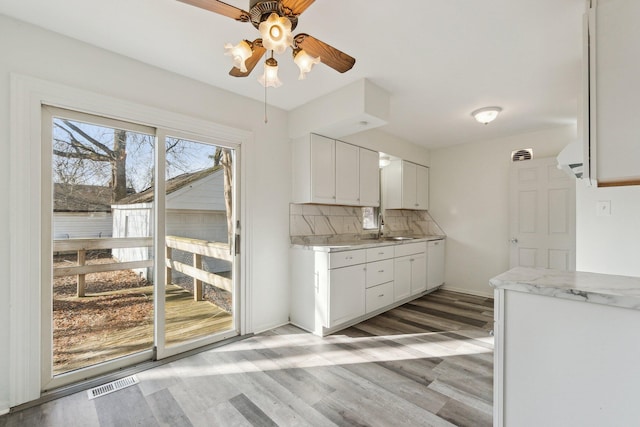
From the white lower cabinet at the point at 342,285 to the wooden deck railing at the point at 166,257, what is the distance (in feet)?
2.66

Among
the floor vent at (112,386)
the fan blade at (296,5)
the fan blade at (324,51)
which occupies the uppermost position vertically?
the fan blade at (296,5)

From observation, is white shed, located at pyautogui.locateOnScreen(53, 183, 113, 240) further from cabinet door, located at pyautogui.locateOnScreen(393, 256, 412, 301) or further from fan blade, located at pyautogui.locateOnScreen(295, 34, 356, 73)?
cabinet door, located at pyautogui.locateOnScreen(393, 256, 412, 301)

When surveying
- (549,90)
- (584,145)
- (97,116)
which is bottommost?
(584,145)

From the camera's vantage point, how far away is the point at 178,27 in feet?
6.24

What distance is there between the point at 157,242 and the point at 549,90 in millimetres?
3998

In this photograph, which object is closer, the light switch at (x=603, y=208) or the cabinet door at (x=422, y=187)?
the light switch at (x=603, y=208)

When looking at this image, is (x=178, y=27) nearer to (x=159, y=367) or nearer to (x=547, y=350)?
(x=159, y=367)

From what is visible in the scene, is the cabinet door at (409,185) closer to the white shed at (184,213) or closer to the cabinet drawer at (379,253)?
the cabinet drawer at (379,253)

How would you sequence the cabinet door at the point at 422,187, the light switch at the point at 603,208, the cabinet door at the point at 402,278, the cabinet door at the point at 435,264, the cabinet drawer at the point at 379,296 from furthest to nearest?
the cabinet door at the point at 422,187
the cabinet door at the point at 435,264
the cabinet door at the point at 402,278
the cabinet drawer at the point at 379,296
the light switch at the point at 603,208

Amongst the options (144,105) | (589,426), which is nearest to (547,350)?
(589,426)

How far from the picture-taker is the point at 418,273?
421 centimetres

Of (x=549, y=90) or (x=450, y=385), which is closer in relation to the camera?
(x=450, y=385)

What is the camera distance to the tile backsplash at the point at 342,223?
3467 mm

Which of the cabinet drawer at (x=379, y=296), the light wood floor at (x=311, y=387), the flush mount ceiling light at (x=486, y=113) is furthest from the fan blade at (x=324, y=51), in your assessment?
the cabinet drawer at (x=379, y=296)
